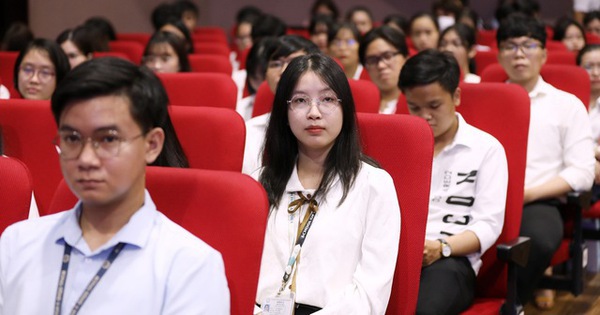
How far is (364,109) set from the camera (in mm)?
3178

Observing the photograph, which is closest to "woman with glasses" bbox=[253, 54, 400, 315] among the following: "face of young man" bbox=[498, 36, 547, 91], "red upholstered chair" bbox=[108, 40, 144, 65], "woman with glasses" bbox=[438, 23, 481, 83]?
"face of young man" bbox=[498, 36, 547, 91]

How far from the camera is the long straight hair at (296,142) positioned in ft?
7.39

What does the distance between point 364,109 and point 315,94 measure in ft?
2.93

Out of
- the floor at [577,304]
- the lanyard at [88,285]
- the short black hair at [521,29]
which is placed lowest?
the floor at [577,304]

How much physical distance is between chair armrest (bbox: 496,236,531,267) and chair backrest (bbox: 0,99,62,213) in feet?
4.03

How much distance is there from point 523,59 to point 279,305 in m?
1.98

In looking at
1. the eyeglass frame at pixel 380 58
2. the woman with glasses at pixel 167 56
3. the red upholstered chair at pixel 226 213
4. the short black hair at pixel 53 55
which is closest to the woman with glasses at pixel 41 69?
the short black hair at pixel 53 55

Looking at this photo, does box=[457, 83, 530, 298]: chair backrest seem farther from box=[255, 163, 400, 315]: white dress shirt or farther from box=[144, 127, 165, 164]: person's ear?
box=[144, 127, 165, 164]: person's ear

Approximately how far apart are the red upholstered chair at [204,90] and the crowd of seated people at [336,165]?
121mm

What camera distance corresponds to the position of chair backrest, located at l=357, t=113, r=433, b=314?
2.24m

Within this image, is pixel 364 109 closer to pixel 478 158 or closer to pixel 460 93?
pixel 460 93

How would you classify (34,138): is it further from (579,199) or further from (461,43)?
(461,43)

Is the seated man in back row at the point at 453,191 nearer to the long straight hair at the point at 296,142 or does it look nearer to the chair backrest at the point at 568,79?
the long straight hair at the point at 296,142

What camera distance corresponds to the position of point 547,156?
3506 millimetres
